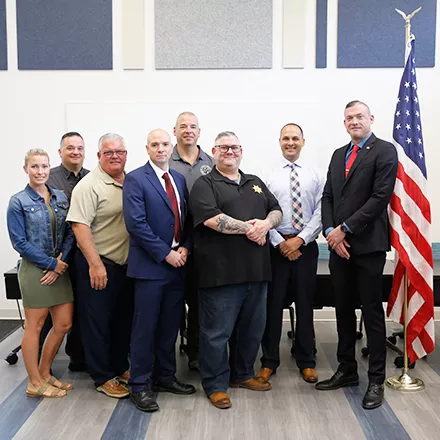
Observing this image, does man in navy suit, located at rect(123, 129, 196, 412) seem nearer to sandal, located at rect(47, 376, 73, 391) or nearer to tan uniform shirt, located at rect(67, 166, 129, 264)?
tan uniform shirt, located at rect(67, 166, 129, 264)

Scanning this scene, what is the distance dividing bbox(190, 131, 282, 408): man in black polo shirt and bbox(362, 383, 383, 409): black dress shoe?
2.51 feet

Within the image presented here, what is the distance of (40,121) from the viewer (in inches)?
225

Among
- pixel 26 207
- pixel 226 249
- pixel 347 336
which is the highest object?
pixel 26 207

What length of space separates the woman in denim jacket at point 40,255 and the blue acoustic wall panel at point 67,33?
92.4 inches

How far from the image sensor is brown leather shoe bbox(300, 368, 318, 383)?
156 inches

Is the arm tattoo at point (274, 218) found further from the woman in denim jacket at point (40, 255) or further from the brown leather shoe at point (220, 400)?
the woman in denim jacket at point (40, 255)

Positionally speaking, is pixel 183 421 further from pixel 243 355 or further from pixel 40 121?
pixel 40 121

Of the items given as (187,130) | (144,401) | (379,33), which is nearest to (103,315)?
(144,401)

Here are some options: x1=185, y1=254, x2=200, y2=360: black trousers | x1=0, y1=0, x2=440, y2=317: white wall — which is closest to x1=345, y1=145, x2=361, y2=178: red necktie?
x1=185, y1=254, x2=200, y2=360: black trousers

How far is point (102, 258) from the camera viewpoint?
12.0 feet

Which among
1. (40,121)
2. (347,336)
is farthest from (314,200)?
(40,121)

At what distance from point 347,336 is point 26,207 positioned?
88.5 inches

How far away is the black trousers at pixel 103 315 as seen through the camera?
12.0ft

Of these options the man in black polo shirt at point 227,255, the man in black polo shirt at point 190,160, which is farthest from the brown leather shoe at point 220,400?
the man in black polo shirt at point 190,160
